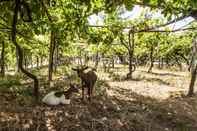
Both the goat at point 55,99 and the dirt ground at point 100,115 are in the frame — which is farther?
the goat at point 55,99

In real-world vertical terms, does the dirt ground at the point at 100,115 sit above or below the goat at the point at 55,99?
below

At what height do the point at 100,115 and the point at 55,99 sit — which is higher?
the point at 55,99

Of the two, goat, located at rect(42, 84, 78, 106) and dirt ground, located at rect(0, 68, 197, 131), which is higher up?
goat, located at rect(42, 84, 78, 106)

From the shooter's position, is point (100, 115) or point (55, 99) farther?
point (55, 99)

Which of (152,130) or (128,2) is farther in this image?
(152,130)

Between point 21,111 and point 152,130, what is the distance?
3946 mm

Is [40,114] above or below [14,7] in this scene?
below

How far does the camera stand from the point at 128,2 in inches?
276

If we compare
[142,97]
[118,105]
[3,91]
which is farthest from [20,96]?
[142,97]

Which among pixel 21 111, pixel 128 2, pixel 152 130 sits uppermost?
pixel 128 2

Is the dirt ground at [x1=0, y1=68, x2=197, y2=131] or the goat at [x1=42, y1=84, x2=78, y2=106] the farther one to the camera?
the goat at [x1=42, y1=84, x2=78, y2=106]

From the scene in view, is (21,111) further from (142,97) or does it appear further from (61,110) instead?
(142,97)

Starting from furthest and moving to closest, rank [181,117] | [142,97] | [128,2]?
[142,97] → [181,117] → [128,2]

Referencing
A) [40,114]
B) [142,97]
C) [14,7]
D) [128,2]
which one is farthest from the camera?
[142,97]
